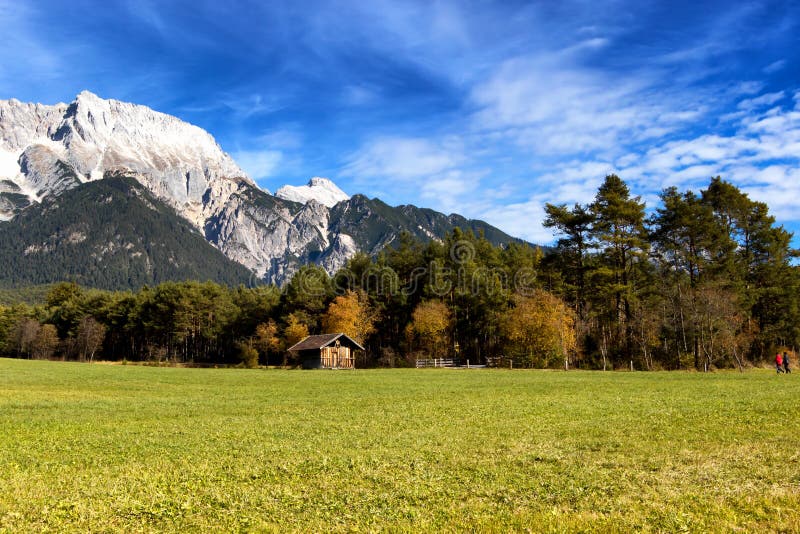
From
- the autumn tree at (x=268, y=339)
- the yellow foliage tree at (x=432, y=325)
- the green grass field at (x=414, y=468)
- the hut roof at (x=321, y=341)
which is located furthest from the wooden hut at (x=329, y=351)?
the green grass field at (x=414, y=468)

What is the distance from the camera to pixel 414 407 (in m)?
20.7

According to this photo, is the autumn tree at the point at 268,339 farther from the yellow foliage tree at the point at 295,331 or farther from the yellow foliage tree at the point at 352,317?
the yellow foliage tree at the point at 352,317

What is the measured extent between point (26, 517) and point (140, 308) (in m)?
110

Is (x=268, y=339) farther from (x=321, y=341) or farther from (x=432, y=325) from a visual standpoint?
(x=432, y=325)

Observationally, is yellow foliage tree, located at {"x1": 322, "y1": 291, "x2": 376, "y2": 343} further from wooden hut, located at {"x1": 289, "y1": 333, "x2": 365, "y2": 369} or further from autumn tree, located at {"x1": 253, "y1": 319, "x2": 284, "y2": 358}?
autumn tree, located at {"x1": 253, "y1": 319, "x2": 284, "y2": 358}

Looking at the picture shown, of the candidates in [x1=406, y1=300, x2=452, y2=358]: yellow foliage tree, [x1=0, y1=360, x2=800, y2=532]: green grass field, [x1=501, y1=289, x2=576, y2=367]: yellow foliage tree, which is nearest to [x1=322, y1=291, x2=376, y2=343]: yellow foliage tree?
[x1=406, y1=300, x2=452, y2=358]: yellow foliage tree

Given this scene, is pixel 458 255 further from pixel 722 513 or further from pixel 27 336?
pixel 27 336

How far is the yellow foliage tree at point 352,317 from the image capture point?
79.1 metres

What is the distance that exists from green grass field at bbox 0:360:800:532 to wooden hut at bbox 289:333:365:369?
53.6m

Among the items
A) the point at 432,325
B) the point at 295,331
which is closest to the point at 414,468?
the point at 432,325

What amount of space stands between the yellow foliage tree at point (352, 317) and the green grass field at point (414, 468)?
196 ft

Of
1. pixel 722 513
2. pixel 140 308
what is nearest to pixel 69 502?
pixel 722 513

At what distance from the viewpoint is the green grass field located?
7.03 m

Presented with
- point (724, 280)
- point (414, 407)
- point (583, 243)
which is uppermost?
point (583, 243)
